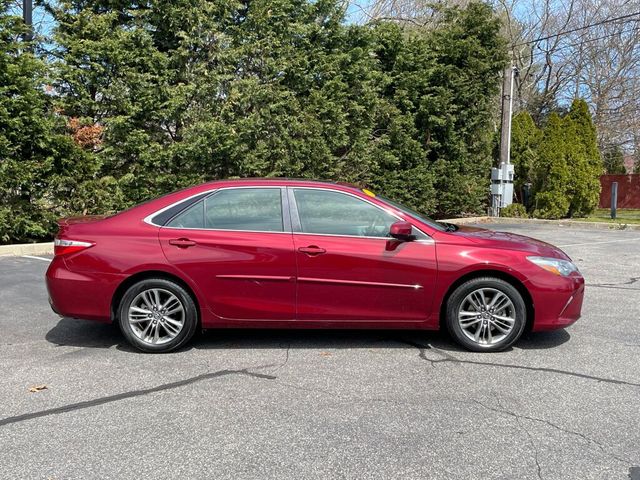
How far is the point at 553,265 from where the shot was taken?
5.04 m

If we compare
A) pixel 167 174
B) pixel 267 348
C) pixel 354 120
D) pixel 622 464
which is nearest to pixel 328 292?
pixel 267 348

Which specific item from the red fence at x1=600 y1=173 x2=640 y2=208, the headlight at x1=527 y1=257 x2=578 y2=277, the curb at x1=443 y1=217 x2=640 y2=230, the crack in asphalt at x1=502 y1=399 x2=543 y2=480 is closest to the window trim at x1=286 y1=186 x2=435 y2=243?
the headlight at x1=527 y1=257 x2=578 y2=277

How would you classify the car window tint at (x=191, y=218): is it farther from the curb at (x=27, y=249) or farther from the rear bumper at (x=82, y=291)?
the curb at (x=27, y=249)

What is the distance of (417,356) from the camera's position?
496 cm

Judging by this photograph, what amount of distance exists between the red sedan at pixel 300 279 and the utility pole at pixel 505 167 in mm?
15213

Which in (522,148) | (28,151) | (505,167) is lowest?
(28,151)

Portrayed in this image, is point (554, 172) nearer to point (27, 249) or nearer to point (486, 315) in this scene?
point (486, 315)

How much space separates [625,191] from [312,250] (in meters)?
30.7

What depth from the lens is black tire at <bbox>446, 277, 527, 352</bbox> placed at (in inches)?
196

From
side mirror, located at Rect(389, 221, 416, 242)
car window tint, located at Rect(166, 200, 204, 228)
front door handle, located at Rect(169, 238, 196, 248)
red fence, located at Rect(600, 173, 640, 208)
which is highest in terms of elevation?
red fence, located at Rect(600, 173, 640, 208)

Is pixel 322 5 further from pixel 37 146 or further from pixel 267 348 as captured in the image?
pixel 267 348

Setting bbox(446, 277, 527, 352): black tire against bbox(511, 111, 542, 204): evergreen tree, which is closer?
bbox(446, 277, 527, 352): black tire

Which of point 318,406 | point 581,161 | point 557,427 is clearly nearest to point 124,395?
point 318,406

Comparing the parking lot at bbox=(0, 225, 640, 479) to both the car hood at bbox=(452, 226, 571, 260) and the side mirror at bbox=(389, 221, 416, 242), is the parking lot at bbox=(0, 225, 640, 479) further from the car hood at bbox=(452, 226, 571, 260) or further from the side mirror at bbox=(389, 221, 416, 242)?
the side mirror at bbox=(389, 221, 416, 242)
